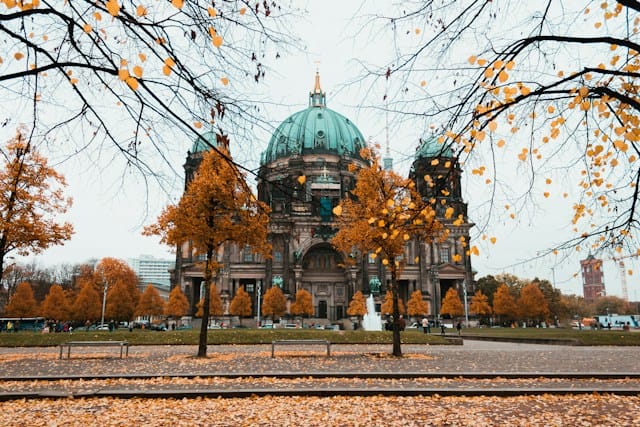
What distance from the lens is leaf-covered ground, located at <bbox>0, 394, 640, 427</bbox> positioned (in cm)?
713

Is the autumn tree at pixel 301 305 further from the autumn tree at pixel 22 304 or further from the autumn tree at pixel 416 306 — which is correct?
the autumn tree at pixel 22 304

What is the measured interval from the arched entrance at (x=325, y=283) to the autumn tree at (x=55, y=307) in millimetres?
32521

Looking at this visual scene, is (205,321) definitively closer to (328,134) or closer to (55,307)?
(55,307)

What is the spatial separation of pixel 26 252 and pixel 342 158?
56.4m

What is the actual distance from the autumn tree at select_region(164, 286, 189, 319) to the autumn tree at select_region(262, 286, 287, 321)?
34.4 feet

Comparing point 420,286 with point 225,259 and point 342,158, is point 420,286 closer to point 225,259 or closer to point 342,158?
point 342,158

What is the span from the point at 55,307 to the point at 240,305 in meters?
24.0

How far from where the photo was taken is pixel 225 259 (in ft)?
223

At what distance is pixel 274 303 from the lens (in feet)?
201

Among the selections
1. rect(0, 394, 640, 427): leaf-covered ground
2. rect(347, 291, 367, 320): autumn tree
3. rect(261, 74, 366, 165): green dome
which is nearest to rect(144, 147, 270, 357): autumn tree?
rect(0, 394, 640, 427): leaf-covered ground

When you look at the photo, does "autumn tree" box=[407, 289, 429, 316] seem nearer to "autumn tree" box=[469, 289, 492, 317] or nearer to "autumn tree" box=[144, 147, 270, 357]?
"autumn tree" box=[469, 289, 492, 317]

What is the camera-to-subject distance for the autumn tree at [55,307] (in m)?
A: 60.2

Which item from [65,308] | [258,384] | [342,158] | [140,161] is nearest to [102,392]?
[258,384]

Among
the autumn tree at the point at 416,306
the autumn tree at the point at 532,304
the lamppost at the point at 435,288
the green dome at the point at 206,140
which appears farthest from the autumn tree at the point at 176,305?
the green dome at the point at 206,140
